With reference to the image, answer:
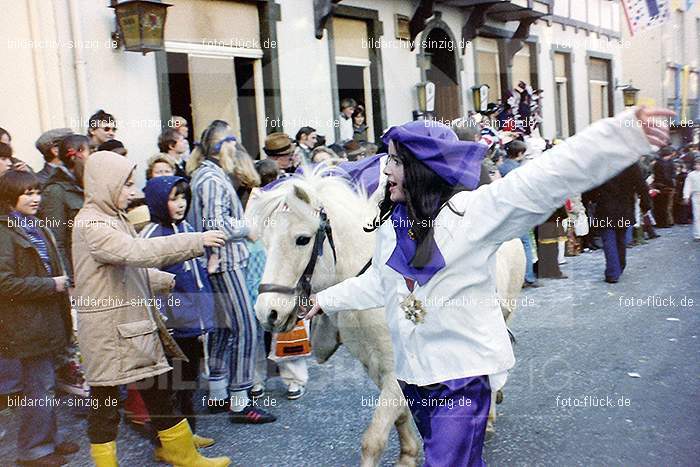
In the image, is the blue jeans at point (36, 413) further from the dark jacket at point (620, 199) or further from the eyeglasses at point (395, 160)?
the dark jacket at point (620, 199)

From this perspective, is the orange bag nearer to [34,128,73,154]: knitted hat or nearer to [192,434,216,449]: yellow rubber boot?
[192,434,216,449]: yellow rubber boot

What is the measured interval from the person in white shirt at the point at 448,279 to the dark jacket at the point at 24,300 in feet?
9.07

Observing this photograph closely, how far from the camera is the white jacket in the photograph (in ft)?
7.97

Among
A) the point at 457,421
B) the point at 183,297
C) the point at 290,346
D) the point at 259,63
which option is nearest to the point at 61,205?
the point at 183,297

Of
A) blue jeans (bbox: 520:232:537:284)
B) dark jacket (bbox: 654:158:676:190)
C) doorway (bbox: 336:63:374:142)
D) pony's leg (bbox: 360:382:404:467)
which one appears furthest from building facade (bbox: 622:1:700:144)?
pony's leg (bbox: 360:382:404:467)

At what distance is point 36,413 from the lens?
4.64m

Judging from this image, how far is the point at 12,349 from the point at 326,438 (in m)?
2.12

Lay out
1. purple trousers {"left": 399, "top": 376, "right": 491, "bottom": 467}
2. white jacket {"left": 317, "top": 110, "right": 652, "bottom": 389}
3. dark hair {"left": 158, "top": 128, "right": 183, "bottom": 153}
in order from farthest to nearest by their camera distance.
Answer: dark hair {"left": 158, "top": 128, "right": 183, "bottom": 153}
purple trousers {"left": 399, "top": 376, "right": 491, "bottom": 467}
white jacket {"left": 317, "top": 110, "right": 652, "bottom": 389}

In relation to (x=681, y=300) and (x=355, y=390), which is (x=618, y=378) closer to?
(x=355, y=390)

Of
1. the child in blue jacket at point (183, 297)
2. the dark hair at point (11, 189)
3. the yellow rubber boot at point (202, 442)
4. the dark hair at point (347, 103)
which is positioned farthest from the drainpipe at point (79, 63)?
the dark hair at point (347, 103)

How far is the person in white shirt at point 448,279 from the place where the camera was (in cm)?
265

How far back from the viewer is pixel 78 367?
5746 mm

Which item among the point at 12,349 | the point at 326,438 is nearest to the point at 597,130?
the point at 326,438

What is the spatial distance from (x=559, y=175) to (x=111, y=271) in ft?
8.03
